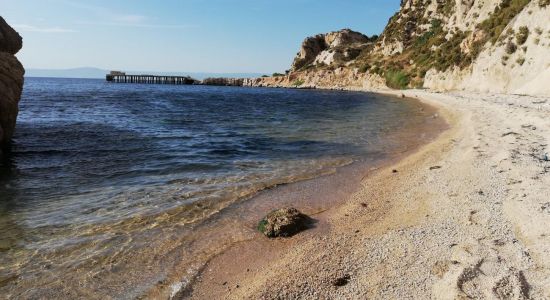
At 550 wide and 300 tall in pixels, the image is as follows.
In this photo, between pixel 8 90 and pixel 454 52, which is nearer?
pixel 8 90

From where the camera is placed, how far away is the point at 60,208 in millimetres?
9703

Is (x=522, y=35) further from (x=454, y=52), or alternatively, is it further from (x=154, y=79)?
(x=154, y=79)

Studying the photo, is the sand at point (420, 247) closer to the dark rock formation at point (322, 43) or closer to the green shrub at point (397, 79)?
the green shrub at point (397, 79)

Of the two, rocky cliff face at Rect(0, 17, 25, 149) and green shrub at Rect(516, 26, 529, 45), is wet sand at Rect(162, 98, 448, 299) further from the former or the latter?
green shrub at Rect(516, 26, 529, 45)

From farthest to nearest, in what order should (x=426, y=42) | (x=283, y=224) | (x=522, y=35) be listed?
(x=426, y=42), (x=522, y=35), (x=283, y=224)

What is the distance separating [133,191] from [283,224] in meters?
5.14

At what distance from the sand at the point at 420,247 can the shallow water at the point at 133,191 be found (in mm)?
1369

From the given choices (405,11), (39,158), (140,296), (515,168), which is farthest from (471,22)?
(140,296)

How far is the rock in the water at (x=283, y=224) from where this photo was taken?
26.1ft

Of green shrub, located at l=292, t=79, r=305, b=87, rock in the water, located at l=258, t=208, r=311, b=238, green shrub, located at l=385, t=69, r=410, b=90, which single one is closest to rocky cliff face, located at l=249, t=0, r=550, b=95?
green shrub, located at l=385, t=69, r=410, b=90

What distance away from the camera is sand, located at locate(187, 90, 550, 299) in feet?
17.7

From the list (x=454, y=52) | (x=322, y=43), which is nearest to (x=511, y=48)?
(x=454, y=52)

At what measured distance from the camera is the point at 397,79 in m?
75.7

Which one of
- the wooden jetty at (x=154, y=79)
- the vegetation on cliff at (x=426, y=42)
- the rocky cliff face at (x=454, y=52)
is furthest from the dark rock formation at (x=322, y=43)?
the wooden jetty at (x=154, y=79)
